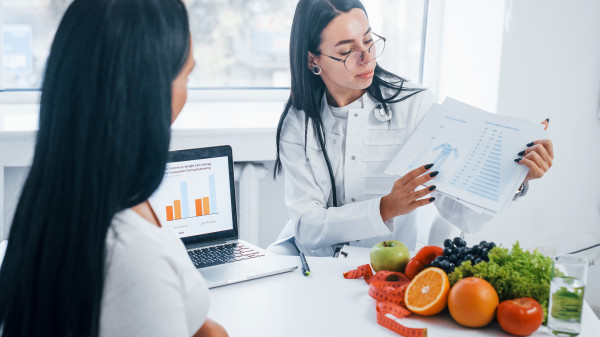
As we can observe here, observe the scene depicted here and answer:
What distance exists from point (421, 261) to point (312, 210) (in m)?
→ 0.53

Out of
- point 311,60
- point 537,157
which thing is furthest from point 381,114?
point 537,157

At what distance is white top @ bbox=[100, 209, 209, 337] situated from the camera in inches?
27.6

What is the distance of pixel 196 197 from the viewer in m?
1.67

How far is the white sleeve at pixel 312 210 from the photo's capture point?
171 centimetres

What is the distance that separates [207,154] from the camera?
5.58 feet

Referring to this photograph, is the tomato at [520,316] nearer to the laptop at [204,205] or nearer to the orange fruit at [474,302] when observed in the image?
the orange fruit at [474,302]

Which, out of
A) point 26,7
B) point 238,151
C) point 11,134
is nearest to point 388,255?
point 238,151

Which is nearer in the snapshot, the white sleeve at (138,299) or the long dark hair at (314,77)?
the white sleeve at (138,299)

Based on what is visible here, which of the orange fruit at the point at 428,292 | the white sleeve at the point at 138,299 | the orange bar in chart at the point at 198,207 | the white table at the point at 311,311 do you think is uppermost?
the white sleeve at the point at 138,299

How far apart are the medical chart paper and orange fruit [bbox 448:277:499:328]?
0.36m

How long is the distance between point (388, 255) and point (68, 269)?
802 millimetres

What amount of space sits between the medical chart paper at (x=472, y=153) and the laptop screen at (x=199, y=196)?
0.47 m

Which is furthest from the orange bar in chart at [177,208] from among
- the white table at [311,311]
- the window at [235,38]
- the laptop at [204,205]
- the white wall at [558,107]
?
the white wall at [558,107]

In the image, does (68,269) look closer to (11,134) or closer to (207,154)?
(207,154)
